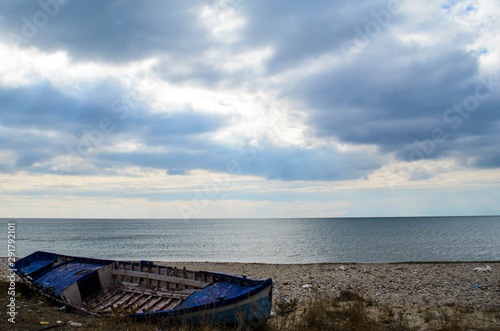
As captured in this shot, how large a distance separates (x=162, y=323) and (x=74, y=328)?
2387mm

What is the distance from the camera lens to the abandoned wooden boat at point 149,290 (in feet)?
30.6

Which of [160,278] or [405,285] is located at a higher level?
[160,278]

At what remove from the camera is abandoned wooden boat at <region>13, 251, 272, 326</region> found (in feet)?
30.6

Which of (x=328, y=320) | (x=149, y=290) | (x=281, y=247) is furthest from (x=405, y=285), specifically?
(x=281, y=247)

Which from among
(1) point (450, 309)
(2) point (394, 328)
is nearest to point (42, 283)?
(2) point (394, 328)

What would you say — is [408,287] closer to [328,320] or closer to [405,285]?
[405,285]

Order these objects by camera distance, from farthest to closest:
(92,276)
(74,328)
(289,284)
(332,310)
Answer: (289,284), (92,276), (332,310), (74,328)

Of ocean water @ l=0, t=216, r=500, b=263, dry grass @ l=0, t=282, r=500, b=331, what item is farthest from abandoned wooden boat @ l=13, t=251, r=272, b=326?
ocean water @ l=0, t=216, r=500, b=263

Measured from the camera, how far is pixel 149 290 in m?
12.8

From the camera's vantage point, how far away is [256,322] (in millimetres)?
9320

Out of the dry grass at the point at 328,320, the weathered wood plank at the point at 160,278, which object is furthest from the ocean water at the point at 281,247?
the dry grass at the point at 328,320

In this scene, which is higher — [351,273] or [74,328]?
[74,328]

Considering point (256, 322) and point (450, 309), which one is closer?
point (256, 322)

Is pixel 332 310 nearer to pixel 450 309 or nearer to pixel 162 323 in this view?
pixel 450 309
